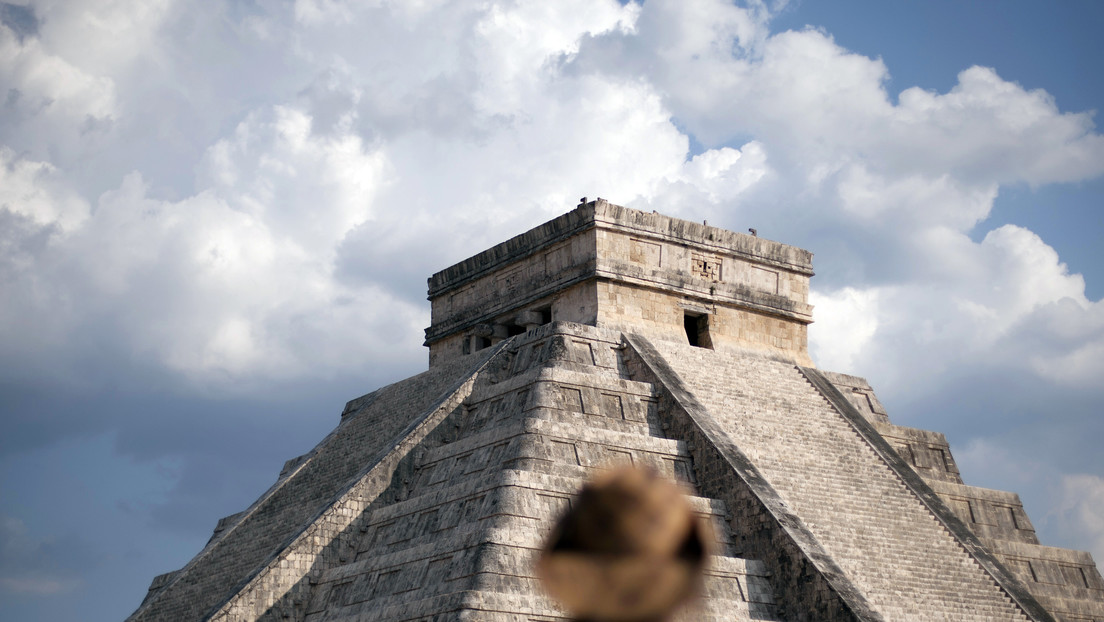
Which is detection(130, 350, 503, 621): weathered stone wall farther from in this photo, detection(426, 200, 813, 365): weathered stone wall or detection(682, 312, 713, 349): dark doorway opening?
detection(682, 312, 713, 349): dark doorway opening

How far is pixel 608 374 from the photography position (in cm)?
1997

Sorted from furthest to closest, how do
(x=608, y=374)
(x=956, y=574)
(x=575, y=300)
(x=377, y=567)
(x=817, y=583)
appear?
1. (x=575, y=300)
2. (x=608, y=374)
3. (x=956, y=574)
4. (x=377, y=567)
5. (x=817, y=583)

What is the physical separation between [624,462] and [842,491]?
12.6 feet

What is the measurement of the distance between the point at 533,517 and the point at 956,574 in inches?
242

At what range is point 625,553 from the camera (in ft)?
6.68

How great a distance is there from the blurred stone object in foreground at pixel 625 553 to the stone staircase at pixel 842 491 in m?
14.3

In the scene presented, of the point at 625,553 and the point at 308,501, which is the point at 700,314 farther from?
the point at 625,553

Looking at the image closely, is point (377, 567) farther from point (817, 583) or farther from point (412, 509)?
point (817, 583)

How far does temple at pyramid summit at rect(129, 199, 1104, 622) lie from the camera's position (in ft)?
52.2

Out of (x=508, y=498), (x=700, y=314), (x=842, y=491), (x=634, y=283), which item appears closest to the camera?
(x=508, y=498)

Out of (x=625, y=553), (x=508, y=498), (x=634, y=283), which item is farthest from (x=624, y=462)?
(x=625, y=553)

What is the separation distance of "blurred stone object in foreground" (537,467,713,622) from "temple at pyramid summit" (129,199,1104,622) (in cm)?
1255

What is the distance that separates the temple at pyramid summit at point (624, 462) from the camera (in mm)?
15922

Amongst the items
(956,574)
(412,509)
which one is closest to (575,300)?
(412,509)
